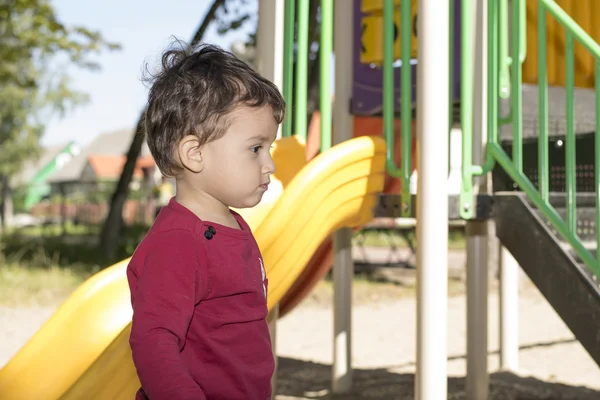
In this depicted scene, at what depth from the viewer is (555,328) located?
7.93 meters

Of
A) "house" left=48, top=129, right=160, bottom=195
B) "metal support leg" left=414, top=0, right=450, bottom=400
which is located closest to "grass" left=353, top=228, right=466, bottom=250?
"metal support leg" left=414, top=0, right=450, bottom=400

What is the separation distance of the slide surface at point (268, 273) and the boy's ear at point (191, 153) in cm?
90

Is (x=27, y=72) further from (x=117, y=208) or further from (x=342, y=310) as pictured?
(x=342, y=310)

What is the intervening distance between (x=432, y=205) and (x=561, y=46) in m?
1.96

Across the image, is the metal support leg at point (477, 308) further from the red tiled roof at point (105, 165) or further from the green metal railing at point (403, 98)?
the red tiled roof at point (105, 165)

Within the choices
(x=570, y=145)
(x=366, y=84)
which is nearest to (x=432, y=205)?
(x=570, y=145)

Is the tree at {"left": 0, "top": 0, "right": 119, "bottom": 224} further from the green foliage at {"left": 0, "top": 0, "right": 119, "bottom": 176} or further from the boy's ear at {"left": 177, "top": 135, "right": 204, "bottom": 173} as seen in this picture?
the boy's ear at {"left": 177, "top": 135, "right": 204, "bottom": 173}

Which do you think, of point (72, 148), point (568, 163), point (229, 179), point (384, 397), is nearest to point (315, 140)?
point (384, 397)

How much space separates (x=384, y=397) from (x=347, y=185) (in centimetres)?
182

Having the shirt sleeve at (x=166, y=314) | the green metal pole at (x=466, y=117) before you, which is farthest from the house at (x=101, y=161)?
the shirt sleeve at (x=166, y=314)

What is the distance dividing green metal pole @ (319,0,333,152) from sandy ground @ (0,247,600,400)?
1.81 meters

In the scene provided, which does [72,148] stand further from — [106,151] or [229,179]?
[229,179]

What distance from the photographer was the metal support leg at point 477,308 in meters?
4.03

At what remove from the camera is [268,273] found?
307cm
